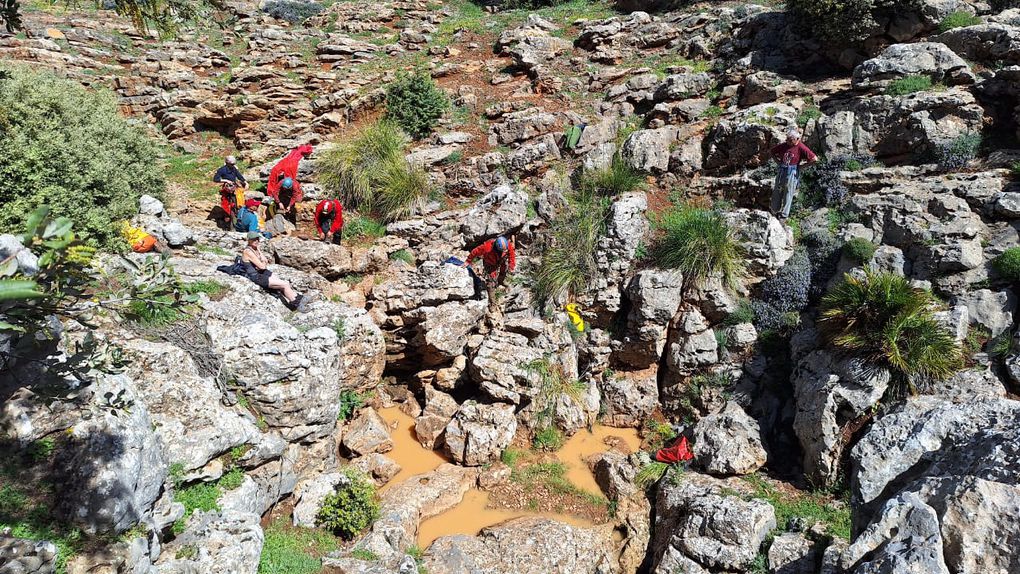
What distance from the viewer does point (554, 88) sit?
49.5ft

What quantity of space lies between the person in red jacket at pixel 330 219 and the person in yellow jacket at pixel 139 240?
2956 millimetres

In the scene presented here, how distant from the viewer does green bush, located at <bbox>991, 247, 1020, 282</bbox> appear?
7.11 m

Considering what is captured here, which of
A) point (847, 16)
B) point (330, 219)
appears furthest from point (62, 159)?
point (847, 16)

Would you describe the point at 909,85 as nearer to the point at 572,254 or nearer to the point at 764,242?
the point at 764,242

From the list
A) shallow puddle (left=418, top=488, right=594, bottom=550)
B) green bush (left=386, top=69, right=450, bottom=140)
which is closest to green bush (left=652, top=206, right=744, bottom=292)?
Result: shallow puddle (left=418, top=488, right=594, bottom=550)

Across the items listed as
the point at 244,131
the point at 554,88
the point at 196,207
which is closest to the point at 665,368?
the point at 554,88

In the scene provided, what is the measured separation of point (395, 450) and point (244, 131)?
34.6 feet

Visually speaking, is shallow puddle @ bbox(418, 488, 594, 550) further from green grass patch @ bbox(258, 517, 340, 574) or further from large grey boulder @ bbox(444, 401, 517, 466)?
green grass patch @ bbox(258, 517, 340, 574)

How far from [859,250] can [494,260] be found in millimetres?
6389

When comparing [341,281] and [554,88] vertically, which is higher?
[554,88]

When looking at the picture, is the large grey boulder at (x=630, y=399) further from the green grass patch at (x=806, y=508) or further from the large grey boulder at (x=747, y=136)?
the large grey boulder at (x=747, y=136)

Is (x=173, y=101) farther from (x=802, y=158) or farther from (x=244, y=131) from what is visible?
(x=802, y=158)

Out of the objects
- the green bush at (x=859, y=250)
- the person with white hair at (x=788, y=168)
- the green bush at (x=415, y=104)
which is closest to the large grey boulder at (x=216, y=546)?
the green bush at (x=859, y=250)

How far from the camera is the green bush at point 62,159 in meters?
7.59
